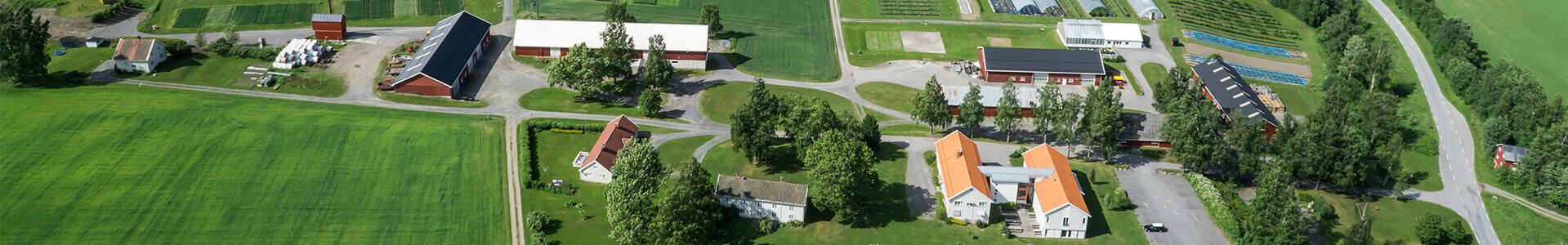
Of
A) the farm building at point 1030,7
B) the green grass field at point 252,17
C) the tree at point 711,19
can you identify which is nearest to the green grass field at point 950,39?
the farm building at point 1030,7

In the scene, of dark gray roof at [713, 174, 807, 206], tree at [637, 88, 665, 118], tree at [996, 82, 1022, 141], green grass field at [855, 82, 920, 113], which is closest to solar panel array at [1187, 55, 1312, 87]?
tree at [996, 82, 1022, 141]

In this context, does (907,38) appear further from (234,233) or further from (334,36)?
(234,233)

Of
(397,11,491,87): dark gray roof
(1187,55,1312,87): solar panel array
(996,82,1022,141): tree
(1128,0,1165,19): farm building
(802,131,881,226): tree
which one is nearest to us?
(802,131,881,226): tree

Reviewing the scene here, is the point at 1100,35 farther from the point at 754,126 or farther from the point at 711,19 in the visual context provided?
the point at 754,126

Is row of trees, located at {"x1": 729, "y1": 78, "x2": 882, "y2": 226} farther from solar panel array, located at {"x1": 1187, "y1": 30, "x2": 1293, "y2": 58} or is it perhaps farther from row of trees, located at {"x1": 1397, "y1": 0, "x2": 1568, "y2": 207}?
solar panel array, located at {"x1": 1187, "y1": 30, "x2": 1293, "y2": 58}

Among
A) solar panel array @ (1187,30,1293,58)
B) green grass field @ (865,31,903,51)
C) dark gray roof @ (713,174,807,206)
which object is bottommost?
A: dark gray roof @ (713,174,807,206)

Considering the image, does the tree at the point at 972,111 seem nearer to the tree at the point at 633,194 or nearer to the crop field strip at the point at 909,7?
the tree at the point at 633,194
